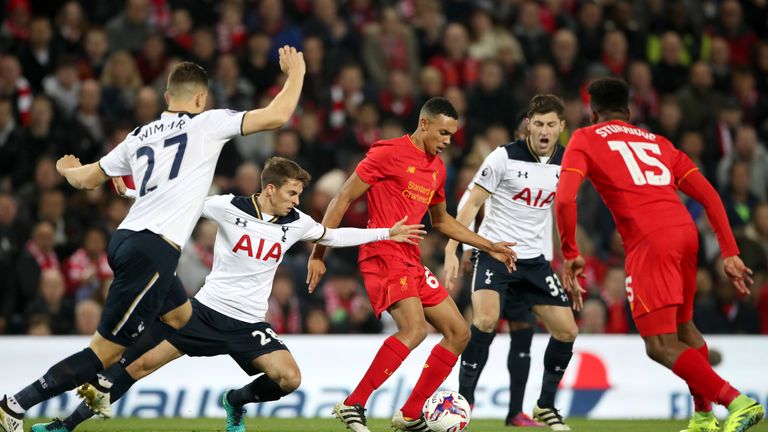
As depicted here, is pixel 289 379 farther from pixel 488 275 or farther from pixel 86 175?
pixel 488 275

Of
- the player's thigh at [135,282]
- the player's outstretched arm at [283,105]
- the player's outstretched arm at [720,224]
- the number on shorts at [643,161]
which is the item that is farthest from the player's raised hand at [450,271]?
the player's thigh at [135,282]

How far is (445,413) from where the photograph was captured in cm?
801

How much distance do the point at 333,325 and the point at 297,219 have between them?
503 cm

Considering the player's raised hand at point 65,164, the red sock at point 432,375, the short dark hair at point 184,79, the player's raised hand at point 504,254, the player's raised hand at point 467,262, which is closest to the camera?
the short dark hair at point 184,79

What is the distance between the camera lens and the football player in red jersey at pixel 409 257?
26.7ft

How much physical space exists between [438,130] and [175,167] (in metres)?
2.19

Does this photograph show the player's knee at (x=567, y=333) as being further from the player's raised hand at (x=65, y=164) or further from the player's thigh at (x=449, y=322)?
the player's raised hand at (x=65, y=164)

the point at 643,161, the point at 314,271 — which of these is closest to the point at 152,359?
the point at 314,271

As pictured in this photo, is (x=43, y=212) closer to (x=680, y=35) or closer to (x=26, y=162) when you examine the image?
(x=26, y=162)

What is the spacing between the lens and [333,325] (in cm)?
1309

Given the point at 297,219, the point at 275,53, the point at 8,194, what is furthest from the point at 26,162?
the point at 297,219

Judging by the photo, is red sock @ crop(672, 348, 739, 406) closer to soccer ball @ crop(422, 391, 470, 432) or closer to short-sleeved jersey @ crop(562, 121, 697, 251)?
short-sleeved jersey @ crop(562, 121, 697, 251)

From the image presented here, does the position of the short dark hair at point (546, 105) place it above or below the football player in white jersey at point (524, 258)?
above

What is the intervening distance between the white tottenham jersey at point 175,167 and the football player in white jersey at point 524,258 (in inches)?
103
